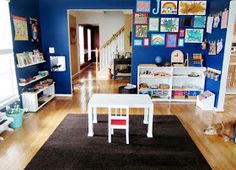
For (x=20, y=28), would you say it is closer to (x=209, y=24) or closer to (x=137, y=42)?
(x=137, y=42)

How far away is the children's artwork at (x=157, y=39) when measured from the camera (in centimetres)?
499

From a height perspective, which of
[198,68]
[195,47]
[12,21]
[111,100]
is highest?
[12,21]

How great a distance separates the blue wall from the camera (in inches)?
162

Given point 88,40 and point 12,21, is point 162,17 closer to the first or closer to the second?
point 12,21

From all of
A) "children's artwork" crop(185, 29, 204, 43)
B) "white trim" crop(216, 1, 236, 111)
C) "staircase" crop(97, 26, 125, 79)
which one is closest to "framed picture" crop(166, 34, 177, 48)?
"children's artwork" crop(185, 29, 204, 43)

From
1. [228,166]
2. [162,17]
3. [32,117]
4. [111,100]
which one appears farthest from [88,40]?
[228,166]

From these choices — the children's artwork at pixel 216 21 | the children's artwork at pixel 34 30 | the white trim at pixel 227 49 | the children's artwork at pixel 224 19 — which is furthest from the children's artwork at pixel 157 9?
the children's artwork at pixel 34 30

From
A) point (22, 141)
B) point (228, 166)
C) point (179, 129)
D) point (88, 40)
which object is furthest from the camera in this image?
point (88, 40)

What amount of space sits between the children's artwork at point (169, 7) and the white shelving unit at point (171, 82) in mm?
1370

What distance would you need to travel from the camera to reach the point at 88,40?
12.2m

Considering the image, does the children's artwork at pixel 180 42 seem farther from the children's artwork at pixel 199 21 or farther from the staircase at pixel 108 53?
the staircase at pixel 108 53

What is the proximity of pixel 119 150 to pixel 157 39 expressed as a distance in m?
3.22

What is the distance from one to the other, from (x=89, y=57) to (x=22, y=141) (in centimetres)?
977

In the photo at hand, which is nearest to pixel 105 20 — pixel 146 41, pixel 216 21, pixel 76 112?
pixel 146 41
